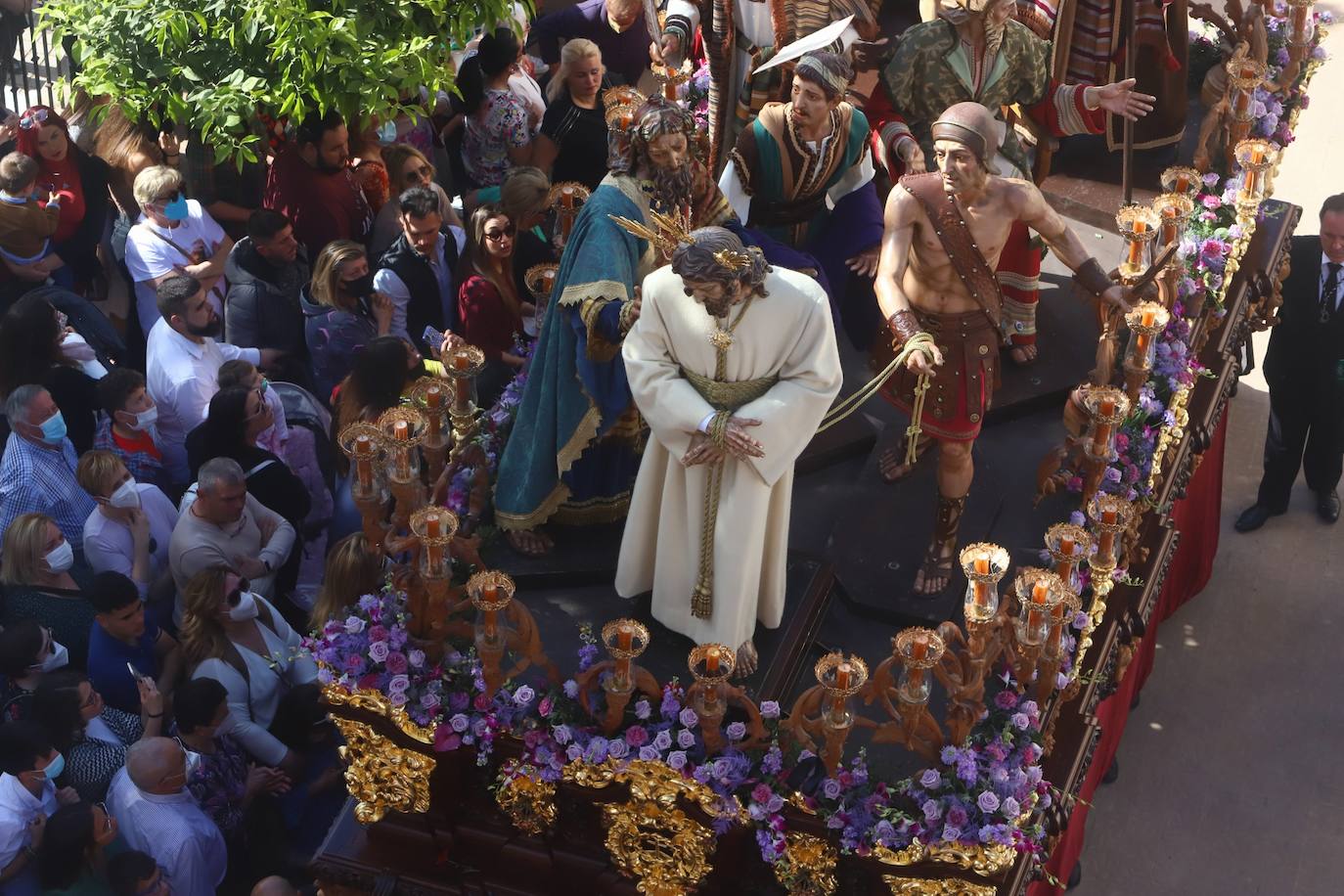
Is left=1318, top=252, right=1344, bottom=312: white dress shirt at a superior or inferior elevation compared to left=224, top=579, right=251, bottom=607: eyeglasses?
superior

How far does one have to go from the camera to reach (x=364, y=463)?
19.1 feet

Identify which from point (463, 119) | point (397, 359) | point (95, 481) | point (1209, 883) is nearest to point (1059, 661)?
point (1209, 883)

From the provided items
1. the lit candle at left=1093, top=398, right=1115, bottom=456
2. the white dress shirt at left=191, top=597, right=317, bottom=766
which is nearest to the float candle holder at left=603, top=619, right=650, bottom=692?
the white dress shirt at left=191, top=597, right=317, bottom=766

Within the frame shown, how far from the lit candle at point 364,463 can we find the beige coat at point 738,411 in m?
0.90

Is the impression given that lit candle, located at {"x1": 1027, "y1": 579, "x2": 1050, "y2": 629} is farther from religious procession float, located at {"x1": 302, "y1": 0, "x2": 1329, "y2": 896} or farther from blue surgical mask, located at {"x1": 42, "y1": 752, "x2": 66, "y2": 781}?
blue surgical mask, located at {"x1": 42, "y1": 752, "x2": 66, "y2": 781}

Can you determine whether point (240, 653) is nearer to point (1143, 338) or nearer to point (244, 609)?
point (244, 609)

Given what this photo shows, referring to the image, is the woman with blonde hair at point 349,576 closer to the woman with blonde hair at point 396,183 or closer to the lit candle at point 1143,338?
the woman with blonde hair at point 396,183

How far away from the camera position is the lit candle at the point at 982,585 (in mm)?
5227

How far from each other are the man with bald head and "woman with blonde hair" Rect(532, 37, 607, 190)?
3.44 metres

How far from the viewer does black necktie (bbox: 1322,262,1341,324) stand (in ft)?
29.1

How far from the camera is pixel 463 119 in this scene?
986 centimetres

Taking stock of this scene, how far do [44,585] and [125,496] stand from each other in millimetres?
454

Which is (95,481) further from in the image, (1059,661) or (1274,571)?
(1274,571)

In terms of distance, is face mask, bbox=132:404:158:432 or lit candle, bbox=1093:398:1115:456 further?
face mask, bbox=132:404:158:432
